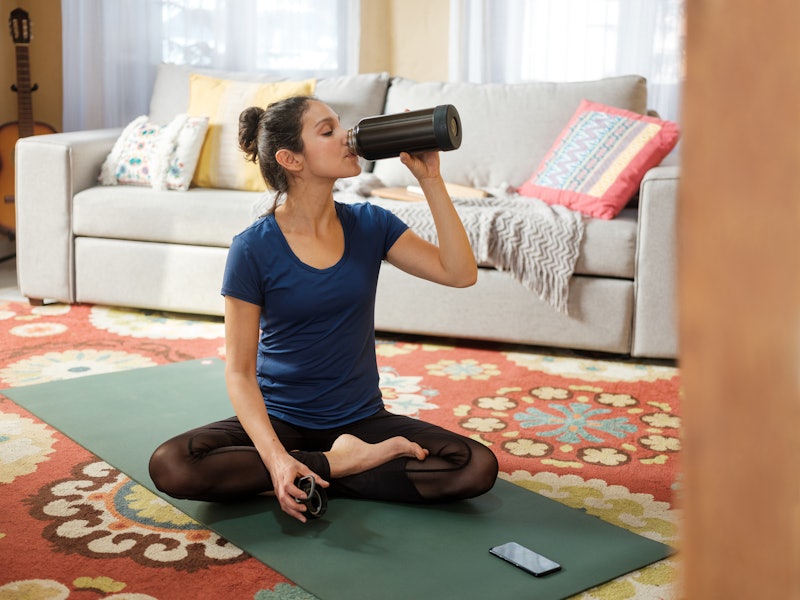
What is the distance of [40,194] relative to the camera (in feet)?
11.7

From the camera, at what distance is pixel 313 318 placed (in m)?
1.95

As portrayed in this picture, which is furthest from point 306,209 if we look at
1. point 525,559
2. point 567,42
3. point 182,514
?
point 567,42

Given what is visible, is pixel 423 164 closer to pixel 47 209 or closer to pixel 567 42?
pixel 47 209

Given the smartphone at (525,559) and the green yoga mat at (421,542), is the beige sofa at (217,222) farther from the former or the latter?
the smartphone at (525,559)

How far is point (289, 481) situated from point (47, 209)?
2224mm

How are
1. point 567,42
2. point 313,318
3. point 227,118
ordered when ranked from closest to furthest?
point 313,318, point 227,118, point 567,42

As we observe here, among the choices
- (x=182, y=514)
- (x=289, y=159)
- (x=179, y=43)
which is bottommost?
(x=182, y=514)

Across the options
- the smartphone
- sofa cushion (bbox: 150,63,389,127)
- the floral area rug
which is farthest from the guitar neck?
the smartphone

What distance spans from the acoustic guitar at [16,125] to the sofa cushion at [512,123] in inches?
65.9

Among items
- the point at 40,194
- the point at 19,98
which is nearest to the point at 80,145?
the point at 40,194

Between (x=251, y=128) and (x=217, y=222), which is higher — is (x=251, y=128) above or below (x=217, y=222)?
above

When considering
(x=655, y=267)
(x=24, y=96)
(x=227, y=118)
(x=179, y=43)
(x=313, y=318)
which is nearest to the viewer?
(x=313, y=318)

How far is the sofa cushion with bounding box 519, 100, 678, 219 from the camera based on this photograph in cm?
318

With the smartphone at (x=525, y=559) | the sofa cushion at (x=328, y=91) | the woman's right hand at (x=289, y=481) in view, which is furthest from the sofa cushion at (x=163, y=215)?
the smartphone at (x=525, y=559)
